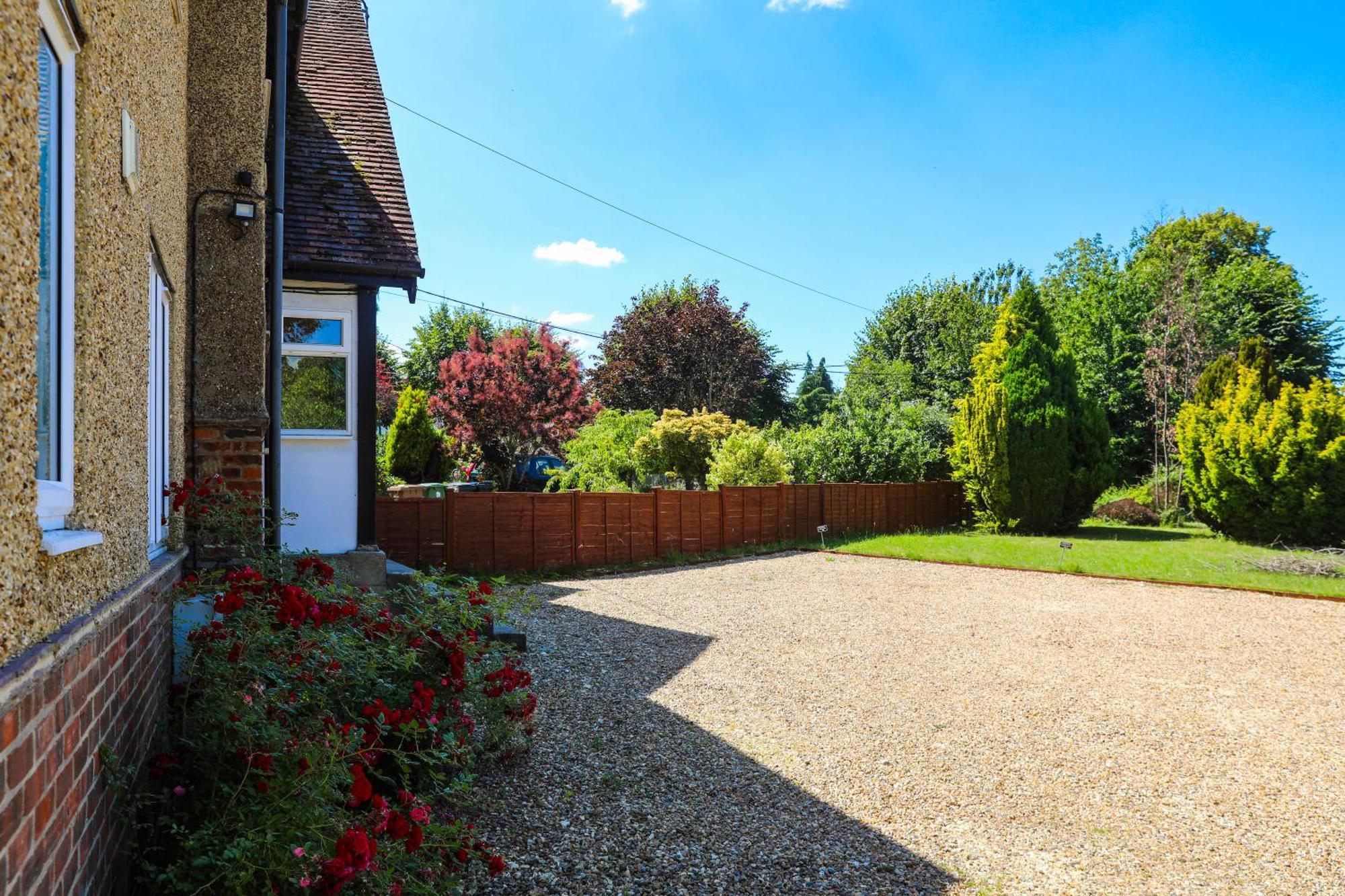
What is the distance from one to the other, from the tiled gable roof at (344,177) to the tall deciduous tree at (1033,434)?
1408cm

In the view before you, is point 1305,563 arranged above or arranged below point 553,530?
below

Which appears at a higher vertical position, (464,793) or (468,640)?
(468,640)

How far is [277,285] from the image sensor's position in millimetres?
5562

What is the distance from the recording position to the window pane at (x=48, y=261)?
1.65 meters

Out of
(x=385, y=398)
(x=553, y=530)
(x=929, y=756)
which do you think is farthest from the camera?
(x=385, y=398)

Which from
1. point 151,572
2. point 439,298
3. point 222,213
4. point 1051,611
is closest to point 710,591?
point 1051,611

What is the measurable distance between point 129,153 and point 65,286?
3.21 feet

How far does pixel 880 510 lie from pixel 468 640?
1581 centimetres

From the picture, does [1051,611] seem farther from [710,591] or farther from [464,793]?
[464,793]

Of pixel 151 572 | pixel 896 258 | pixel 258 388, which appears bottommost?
pixel 151 572

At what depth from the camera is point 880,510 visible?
60.3 feet

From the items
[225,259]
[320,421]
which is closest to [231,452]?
[225,259]

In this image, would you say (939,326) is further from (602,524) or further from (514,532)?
(514,532)

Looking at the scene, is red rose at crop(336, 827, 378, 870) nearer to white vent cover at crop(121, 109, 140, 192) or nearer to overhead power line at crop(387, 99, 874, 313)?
white vent cover at crop(121, 109, 140, 192)
